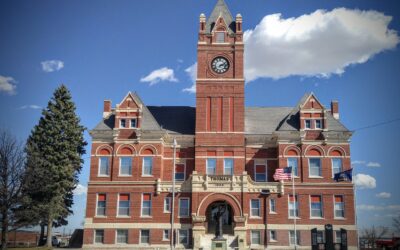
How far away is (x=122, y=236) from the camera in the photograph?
167 feet

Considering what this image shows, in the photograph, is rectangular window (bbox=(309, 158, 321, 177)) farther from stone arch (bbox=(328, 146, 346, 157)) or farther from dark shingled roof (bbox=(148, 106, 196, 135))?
dark shingled roof (bbox=(148, 106, 196, 135))

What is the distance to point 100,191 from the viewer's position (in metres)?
52.4

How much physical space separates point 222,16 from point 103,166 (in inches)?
971

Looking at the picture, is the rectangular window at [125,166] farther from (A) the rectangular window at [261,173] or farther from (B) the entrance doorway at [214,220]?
(A) the rectangular window at [261,173]

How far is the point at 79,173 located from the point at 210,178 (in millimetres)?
18071

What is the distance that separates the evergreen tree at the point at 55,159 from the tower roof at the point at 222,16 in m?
20.6

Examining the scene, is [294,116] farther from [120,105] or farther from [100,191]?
[100,191]

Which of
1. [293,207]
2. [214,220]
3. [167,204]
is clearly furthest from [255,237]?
[167,204]

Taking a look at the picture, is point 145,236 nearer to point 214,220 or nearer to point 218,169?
point 214,220

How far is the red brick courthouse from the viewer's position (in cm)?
5044

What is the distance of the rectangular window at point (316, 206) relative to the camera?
51.3 metres

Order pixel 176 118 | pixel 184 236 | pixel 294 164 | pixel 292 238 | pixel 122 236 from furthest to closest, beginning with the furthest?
Answer: pixel 176 118 < pixel 294 164 < pixel 122 236 < pixel 184 236 < pixel 292 238

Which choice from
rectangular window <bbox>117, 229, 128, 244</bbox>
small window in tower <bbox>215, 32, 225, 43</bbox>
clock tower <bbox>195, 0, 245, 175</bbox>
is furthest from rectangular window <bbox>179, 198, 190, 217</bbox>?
small window in tower <bbox>215, 32, 225, 43</bbox>

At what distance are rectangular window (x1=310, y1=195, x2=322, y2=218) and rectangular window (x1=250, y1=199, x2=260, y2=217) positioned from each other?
6.39m
